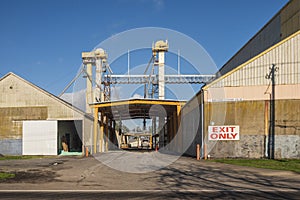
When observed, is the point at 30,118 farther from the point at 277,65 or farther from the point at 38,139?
the point at 277,65

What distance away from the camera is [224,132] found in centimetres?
2302

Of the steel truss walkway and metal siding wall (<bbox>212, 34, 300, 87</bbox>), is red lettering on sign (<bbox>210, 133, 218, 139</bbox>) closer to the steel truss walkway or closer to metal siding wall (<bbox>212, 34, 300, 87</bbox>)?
metal siding wall (<bbox>212, 34, 300, 87</bbox>)

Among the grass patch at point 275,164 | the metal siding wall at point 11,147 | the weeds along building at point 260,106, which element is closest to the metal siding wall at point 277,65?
the weeds along building at point 260,106

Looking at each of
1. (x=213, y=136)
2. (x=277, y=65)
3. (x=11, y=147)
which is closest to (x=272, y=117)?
(x=277, y=65)

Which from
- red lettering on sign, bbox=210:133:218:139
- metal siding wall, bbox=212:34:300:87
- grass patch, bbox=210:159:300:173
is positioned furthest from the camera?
red lettering on sign, bbox=210:133:218:139

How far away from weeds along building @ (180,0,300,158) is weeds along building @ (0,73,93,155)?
548 inches

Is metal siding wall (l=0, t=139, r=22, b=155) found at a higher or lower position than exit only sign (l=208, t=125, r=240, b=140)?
lower

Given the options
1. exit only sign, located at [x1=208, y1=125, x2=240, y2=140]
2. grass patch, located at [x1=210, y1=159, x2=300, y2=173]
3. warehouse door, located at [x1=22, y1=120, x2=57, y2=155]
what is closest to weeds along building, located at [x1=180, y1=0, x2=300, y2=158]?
exit only sign, located at [x1=208, y1=125, x2=240, y2=140]

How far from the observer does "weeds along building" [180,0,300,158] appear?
2208cm

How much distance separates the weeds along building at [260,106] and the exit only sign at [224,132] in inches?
5.4

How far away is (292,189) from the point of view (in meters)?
10.6

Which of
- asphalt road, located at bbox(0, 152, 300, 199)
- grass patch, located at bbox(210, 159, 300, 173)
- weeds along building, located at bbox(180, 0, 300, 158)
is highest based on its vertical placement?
weeds along building, located at bbox(180, 0, 300, 158)

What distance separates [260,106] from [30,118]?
21225mm

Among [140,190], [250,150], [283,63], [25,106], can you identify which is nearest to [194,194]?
[140,190]
